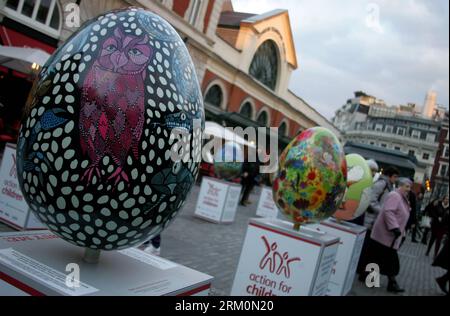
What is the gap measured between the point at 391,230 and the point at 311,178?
3127 millimetres

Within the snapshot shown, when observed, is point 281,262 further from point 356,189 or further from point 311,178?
point 356,189

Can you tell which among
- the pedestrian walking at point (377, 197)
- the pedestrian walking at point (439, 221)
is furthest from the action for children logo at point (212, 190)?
the pedestrian walking at point (439, 221)

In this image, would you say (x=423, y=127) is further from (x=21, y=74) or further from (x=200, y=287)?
(x=200, y=287)

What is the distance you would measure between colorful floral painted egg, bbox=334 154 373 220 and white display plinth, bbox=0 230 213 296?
4725 millimetres

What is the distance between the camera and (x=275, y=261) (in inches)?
172

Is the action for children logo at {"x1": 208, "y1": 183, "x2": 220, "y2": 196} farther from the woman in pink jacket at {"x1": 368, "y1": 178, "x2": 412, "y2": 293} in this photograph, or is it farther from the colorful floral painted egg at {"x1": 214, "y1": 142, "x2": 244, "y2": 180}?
the woman in pink jacket at {"x1": 368, "y1": 178, "x2": 412, "y2": 293}

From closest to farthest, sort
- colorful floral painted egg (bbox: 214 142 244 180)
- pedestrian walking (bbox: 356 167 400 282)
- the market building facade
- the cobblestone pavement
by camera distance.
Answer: the cobblestone pavement → pedestrian walking (bbox: 356 167 400 282) → colorful floral painted egg (bbox: 214 142 244 180) → the market building facade

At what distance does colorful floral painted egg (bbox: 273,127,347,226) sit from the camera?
4457 millimetres

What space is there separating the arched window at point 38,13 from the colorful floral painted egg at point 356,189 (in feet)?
35.9

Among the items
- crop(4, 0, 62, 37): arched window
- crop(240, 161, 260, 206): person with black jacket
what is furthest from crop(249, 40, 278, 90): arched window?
crop(4, 0, 62, 37): arched window

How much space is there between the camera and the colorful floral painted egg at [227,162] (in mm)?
12180

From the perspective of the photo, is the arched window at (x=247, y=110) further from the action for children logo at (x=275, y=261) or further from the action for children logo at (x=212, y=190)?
the action for children logo at (x=275, y=261)

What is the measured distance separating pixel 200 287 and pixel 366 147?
14.6 m
